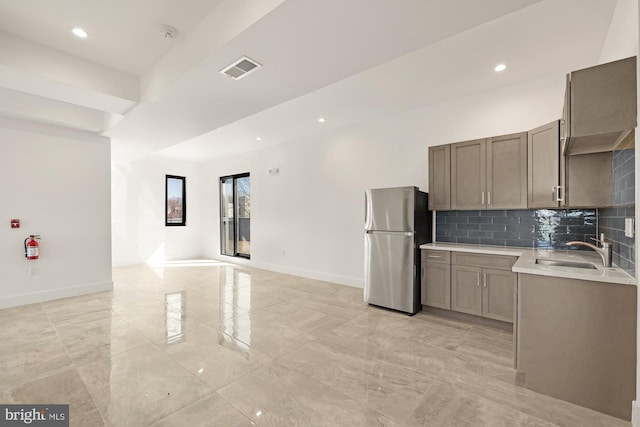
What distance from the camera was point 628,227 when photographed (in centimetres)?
192

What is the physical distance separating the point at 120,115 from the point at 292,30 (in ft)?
10.6

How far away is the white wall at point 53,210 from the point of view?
4.04 metres

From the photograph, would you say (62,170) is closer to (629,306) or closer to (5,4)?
(5,4)

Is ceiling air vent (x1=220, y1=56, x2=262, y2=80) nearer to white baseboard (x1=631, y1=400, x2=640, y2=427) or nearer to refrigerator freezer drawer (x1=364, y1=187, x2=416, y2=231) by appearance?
refrigerator freezer drawer (x1=364, y1=187, x2=416, y2=231)

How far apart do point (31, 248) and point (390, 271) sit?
5.03 metres

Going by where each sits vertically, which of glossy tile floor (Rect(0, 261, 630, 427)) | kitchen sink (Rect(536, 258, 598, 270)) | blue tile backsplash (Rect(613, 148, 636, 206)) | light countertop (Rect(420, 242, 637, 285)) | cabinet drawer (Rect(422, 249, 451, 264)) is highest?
blue tile backsplash (Rect(613, 148, 636, 206))

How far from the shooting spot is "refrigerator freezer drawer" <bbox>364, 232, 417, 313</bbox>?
370cm

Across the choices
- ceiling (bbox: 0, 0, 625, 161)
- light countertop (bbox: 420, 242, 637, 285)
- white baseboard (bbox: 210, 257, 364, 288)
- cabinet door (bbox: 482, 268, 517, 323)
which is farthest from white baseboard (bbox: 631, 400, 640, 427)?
white baseboard (bbox: 210, 257, 364, 288)

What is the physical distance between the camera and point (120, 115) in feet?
13.2

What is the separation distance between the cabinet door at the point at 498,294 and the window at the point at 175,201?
7.74 meters

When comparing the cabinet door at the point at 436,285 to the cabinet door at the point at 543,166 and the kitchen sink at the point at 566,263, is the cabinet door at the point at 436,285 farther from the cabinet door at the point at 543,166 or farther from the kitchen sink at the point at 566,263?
the cabinet door at the point at 543,166

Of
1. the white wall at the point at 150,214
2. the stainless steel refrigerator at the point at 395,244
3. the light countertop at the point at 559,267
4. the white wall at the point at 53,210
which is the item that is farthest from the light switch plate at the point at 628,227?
the white wall at the point at 150,214

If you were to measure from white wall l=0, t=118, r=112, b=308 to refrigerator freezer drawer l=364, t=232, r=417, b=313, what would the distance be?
4.43m

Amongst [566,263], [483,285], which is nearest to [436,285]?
[483,285]
